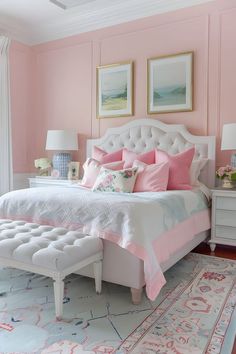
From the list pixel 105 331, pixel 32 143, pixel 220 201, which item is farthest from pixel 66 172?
pixel 105 331

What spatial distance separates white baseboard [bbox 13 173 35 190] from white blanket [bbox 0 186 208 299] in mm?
2216

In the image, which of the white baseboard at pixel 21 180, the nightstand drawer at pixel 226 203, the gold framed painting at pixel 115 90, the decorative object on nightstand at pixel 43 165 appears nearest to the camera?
the nightstand drawer at pixel 226 203

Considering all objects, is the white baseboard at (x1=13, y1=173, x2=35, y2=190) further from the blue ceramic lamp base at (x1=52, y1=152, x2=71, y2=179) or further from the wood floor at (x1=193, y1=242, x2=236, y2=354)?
the wood floor at (x1=193, y1=242, x2=236, y2=354)

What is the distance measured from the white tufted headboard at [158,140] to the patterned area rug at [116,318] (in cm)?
150

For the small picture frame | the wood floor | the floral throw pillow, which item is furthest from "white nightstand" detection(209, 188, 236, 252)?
the small picture frame

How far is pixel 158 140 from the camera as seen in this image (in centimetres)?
395

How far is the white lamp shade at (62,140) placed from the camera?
4449 millimetres

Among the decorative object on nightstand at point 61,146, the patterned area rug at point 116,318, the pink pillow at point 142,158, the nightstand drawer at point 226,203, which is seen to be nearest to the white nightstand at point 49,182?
the decorative object on nightstand at point 61,146

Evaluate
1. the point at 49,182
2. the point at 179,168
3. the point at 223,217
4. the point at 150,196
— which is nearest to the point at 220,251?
the point at 223,217

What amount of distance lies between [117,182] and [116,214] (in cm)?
84

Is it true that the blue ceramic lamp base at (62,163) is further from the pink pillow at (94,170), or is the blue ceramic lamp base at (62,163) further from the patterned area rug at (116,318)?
the patterned area rug at (116,318)

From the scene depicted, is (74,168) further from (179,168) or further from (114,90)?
(179,168)

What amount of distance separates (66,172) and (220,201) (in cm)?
230

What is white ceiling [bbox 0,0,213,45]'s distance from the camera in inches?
160
